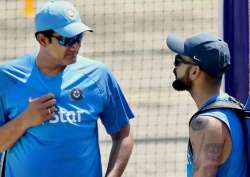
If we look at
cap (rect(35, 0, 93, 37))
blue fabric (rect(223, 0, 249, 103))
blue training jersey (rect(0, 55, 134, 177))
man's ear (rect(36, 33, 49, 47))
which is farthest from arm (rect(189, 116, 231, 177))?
blue fabric (rect(223, 0, 249, 103))

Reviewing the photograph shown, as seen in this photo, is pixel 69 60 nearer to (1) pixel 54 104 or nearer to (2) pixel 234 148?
(1) pixel 54 104

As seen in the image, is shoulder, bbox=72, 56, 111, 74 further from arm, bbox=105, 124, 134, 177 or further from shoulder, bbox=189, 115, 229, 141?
shoulder, bbox=189, 115, 229, 141

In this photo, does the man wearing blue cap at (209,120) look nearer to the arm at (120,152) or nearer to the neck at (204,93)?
the neck at (204,93)

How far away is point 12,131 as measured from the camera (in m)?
4.29

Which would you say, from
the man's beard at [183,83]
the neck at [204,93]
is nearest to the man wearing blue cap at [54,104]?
the man's beard at [183,83]

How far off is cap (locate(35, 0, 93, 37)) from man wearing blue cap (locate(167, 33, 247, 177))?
2.09ft

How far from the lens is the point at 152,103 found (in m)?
8.73

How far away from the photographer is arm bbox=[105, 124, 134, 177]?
14.9 ft

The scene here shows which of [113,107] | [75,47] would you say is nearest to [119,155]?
[113,107]

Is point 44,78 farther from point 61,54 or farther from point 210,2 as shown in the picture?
point 210,2

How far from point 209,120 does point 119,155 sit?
105 cm

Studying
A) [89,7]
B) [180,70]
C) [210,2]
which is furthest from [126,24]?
[180,70]

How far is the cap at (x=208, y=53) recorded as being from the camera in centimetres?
382

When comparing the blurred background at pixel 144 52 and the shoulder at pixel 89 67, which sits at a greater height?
the shoulder at pixel 89 67
